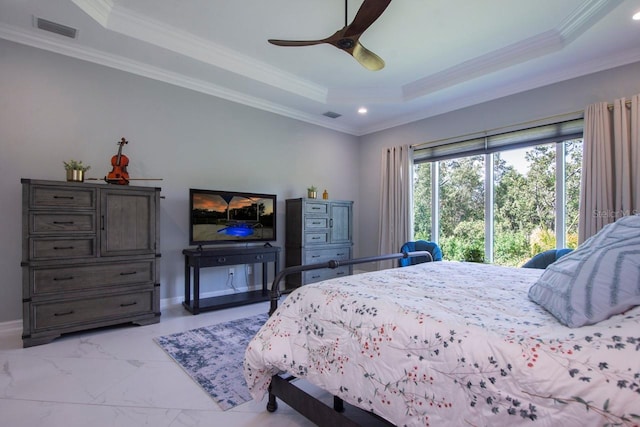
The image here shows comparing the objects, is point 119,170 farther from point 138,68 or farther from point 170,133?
point 138,68

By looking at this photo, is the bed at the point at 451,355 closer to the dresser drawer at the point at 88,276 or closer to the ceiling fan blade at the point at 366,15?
the ceiling fan blade at the point at 366,15

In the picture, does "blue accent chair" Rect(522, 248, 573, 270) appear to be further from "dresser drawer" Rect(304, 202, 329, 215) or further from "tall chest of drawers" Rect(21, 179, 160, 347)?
"tall chest of drawers" Rect(21, 179, 160, 347)

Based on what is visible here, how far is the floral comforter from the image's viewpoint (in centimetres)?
88

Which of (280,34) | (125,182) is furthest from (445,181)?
(125,182)

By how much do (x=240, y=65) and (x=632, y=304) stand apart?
397 centimetres

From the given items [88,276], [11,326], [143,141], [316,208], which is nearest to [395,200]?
[316,208]

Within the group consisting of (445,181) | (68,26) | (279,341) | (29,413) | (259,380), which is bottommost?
(29,413)

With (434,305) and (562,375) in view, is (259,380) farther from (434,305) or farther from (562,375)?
(562,375)

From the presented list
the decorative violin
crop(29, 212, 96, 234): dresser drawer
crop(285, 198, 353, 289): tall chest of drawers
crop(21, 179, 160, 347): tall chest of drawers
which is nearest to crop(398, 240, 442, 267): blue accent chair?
crop(285, 198, 353, 289): tall chest of drawers

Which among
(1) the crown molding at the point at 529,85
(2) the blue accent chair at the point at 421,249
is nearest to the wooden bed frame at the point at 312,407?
(2) the blue accent chair at the point at 421,249

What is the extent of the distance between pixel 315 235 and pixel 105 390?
10.3ft

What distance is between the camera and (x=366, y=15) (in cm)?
222

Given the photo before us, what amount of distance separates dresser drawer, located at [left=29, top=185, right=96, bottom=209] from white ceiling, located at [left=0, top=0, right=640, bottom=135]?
59.0 inches

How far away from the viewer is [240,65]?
3811 mm
